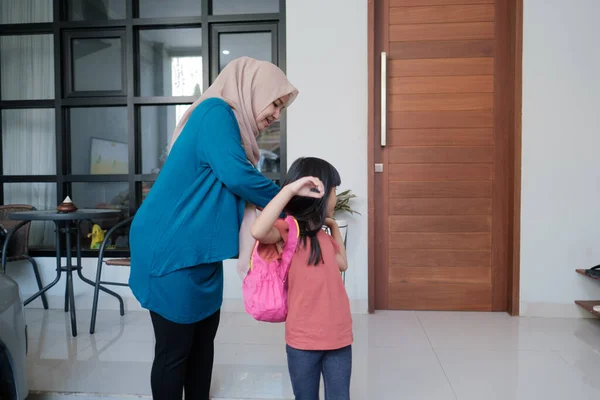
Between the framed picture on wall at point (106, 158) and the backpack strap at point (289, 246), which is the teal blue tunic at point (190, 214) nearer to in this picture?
the backpack strap at point (289, 246)

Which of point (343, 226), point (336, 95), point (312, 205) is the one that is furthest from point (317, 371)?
point (336, 95)

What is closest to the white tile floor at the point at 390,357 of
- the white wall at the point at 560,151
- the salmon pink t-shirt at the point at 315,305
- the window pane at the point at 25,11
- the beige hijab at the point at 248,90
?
the white wall at the point at 560,151

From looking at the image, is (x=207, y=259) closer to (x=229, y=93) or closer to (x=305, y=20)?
(x=229, y=93)

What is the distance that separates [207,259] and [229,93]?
0.51 meters

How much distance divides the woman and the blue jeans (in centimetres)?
32

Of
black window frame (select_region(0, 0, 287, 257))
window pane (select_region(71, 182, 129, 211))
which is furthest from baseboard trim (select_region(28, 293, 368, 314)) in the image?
window pane (select_region(71, 182, 129, 211))

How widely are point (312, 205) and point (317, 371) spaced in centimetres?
50

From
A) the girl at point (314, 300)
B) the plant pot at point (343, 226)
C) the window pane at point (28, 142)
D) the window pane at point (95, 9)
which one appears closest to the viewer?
the girl at point (314, 300)

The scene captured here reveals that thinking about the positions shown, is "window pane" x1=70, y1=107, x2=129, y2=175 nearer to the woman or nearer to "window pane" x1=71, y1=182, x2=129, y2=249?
"window pane" x1=71, y1=182, x2=129, y2=249

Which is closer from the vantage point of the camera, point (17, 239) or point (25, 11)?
point (17, 239)

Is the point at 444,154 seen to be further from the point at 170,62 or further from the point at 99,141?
the point at 99,141

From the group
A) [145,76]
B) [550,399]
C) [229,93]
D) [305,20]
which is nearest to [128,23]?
[145,76]

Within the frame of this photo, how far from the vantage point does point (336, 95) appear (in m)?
3.09

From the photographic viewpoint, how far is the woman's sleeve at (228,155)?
3.87ft
